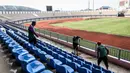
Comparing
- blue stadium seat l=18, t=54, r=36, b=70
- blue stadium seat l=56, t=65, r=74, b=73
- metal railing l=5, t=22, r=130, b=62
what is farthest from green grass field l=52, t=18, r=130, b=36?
blue stadium seat l=18, t=54, r=36, b=70

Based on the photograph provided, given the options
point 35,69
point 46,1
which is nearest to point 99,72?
point 35,69

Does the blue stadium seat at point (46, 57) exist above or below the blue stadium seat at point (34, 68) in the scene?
below

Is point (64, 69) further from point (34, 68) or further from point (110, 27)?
point (110, 27)

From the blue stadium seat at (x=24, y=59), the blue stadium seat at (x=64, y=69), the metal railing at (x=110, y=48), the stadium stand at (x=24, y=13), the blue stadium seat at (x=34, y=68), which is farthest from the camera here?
the stadium stand at (x=24, y=13)

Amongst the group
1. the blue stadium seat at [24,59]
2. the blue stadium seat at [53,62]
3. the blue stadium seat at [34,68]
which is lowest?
the blue stadium seat at [53,62]

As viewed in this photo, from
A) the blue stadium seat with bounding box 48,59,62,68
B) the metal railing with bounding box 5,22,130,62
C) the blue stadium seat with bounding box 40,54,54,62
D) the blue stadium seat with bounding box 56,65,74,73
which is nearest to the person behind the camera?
the blue stadium seat with bounding box 56,65,74,73

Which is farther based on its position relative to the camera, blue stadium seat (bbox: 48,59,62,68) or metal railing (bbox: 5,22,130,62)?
metal railing (bbox: 5,22,130,62)

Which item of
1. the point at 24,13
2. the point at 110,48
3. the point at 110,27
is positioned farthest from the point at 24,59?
the point at 24,13

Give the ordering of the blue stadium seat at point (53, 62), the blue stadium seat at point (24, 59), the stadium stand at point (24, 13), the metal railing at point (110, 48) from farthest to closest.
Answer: the stadium stand at point (24, 13) → the metal railing at point (110, 48) → the blue stadium seat at point (53, 62) → the blue stadium seat at point (24, 59)

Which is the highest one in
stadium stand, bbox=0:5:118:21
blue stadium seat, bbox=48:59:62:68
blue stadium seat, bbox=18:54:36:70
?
stadium stand, bbox=0:5:118:21

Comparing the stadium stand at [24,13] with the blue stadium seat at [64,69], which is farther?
the stadium stand at [24,13]

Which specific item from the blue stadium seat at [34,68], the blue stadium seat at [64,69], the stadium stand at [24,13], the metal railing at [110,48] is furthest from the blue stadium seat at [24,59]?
the stadium stand at [24,13]

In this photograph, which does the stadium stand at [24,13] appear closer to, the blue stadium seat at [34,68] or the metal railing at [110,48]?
the metal railing at [110,48]

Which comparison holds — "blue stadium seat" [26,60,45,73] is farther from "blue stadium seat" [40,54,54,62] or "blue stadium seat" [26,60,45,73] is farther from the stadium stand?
the stadium stand
